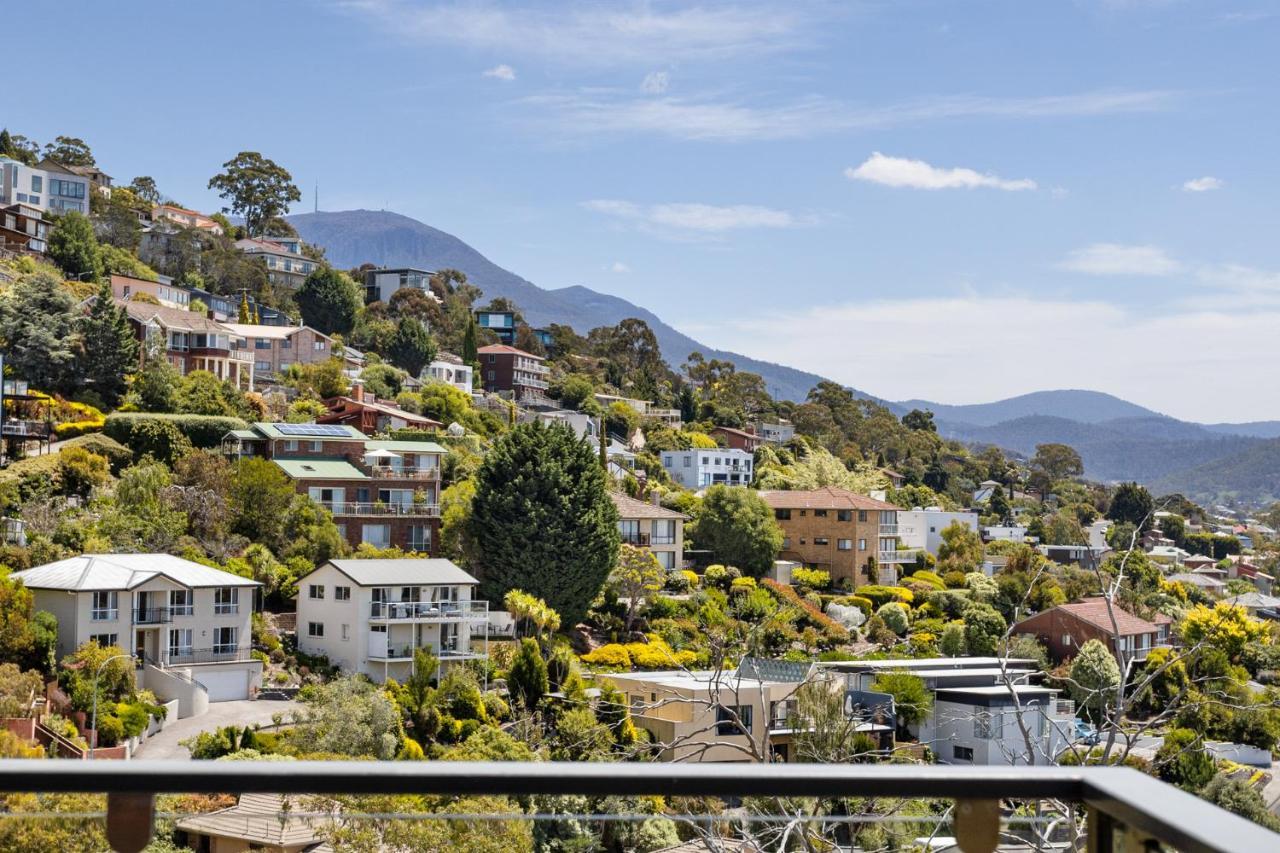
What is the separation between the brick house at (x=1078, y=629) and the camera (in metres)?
41.3

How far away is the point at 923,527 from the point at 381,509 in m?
28.8

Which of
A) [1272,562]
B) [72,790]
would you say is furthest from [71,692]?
[1272,562]

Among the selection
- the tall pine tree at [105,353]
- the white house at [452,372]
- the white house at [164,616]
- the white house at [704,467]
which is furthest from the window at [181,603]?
the white house at [704,467]

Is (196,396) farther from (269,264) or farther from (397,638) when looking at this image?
(269,264)

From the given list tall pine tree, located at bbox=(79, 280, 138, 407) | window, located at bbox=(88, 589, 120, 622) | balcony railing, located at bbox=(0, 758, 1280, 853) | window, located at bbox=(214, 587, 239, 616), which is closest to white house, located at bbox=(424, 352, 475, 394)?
tall pine tree, located at bbox=(79, 280, 138, 407)

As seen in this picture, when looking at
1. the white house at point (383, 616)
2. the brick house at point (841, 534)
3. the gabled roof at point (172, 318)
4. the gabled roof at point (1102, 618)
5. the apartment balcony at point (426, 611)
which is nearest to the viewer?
the white house at point (383, 616)

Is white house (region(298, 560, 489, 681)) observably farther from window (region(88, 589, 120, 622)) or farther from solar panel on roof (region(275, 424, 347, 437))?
solar panel on roof (region(275, 424, 347, 437))

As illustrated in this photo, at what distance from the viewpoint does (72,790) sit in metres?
2.00

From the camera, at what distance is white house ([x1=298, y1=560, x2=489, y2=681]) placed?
3033 centimetres

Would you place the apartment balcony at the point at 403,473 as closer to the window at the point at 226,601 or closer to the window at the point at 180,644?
the window at the point at 226,601

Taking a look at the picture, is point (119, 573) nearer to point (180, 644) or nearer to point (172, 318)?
point (180, 644)

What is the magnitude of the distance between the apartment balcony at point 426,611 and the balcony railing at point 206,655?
9.95 ft

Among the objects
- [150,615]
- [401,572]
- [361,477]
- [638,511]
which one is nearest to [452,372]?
[638,511]

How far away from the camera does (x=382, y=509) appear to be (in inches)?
1470
